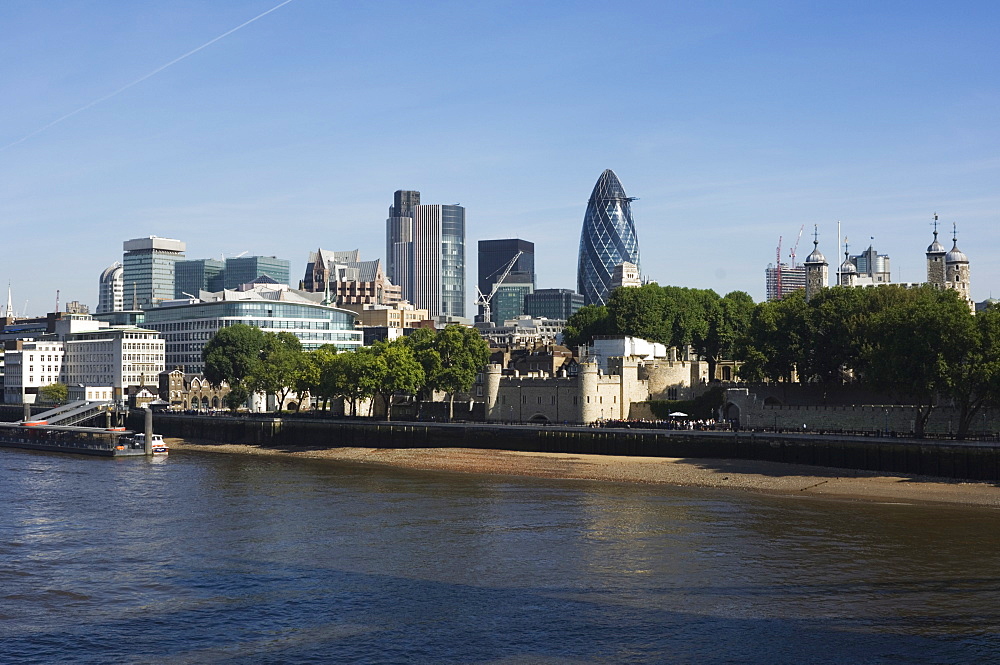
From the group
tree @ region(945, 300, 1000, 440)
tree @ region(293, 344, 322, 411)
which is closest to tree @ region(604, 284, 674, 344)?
tree @ region(293, 344, 322, 411)

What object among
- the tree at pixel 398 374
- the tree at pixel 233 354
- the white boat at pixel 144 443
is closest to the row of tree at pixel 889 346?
the tree at pixel 398 374

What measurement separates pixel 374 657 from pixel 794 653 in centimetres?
1456

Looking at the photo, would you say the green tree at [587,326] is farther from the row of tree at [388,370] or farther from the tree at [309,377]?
the tree at [309,377]

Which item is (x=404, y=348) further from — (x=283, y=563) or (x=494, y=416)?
(x=283, y=563)

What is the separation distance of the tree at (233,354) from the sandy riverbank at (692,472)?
51390 mm

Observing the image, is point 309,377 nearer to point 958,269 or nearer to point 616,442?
point 616,442

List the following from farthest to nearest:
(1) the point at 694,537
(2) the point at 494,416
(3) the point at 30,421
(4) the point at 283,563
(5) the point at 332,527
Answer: (3) the point at 30,421 < (2) the point at 494,416 < (5) the point at 332,527 < (1) the point at 694,537 < (4) the point at 283,563

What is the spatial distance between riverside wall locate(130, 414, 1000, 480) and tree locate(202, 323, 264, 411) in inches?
851

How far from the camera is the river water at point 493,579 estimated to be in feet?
123

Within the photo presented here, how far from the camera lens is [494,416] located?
391ft

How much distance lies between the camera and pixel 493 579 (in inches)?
1849

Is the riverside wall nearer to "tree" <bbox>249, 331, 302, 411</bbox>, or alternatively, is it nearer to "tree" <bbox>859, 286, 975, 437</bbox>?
"tree" <bbox>859, 286, 975, 437</bbox>

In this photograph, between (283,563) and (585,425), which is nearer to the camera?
(283,563)

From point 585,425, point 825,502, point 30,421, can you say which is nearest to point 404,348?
point 585,425
